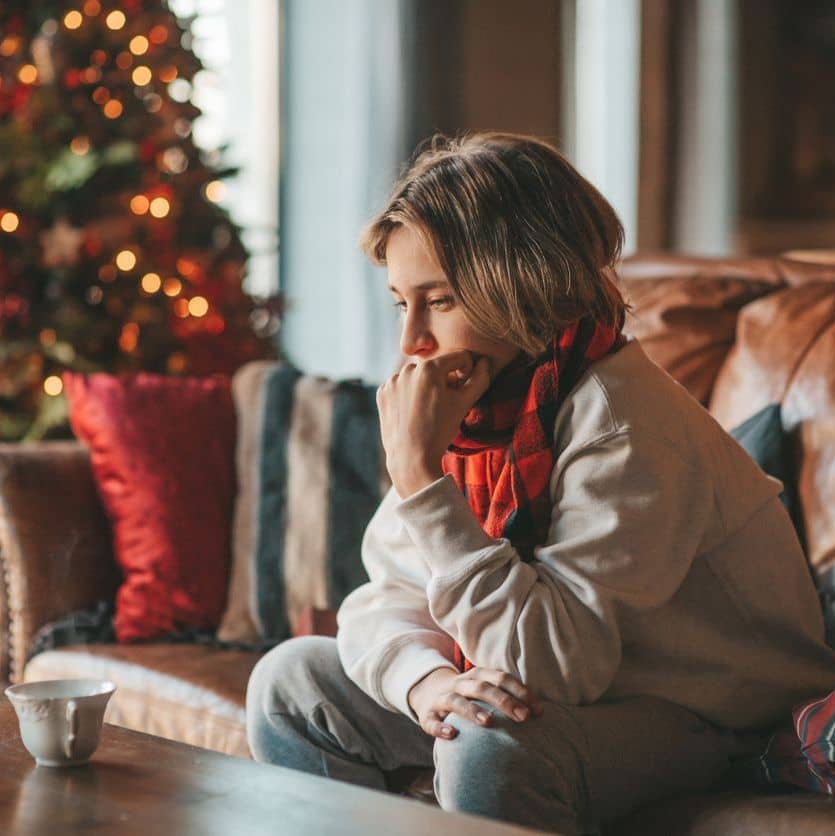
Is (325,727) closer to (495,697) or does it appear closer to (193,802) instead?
(495,697)

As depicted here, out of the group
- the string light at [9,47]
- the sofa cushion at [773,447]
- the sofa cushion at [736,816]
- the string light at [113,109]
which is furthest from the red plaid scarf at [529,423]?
the string light at [9,47]

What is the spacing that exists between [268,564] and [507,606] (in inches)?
37.6

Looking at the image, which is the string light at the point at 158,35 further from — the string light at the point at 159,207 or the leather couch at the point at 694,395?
the leather couch at the point at 694,395

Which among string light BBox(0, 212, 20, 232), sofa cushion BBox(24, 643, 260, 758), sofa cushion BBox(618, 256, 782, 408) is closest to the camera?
sofa cushion BBox(24, 643, 260, 758)

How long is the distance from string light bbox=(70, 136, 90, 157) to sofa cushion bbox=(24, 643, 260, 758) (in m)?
1.25

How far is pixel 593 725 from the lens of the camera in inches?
49.9

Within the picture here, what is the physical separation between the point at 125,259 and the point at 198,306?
0.65 ft

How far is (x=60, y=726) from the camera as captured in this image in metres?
1.12

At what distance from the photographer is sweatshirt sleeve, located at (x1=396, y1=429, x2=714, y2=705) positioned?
1.26 metres

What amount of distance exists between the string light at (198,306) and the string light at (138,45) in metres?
0.56

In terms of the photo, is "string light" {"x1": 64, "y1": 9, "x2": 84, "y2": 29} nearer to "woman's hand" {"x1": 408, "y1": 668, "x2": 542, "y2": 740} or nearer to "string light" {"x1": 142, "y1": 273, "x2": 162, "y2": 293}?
"string light" {"x1": 142, "y1": 273, "x2": 162, "y2": 293}

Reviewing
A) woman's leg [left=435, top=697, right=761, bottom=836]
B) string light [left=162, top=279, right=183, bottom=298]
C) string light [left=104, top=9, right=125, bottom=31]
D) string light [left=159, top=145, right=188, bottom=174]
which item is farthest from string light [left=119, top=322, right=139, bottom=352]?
woman's leg [left=435, top=697, right=761, bottom=836]

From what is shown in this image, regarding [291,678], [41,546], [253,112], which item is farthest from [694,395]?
[253,112]

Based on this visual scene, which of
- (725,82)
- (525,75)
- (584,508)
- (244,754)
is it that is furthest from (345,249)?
(584,508)
